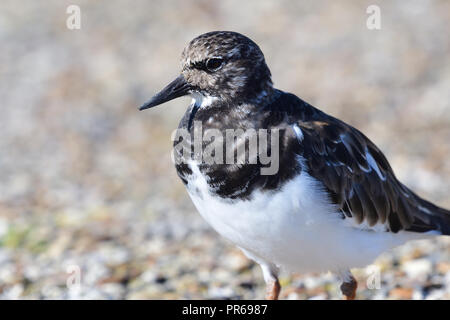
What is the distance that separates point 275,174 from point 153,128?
18.1 feet

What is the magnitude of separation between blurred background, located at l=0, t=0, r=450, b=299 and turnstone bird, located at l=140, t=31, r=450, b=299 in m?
0.86

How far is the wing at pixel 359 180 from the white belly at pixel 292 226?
100 mm

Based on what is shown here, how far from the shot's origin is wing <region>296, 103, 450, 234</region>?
→ 3.80 meters

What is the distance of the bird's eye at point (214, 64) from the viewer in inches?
149

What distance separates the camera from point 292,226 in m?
3.62

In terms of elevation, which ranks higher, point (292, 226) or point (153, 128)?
point (153, 128)

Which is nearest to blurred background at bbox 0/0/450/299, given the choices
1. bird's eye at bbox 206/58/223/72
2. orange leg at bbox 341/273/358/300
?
orange leg at bbox 341/273/358/300
